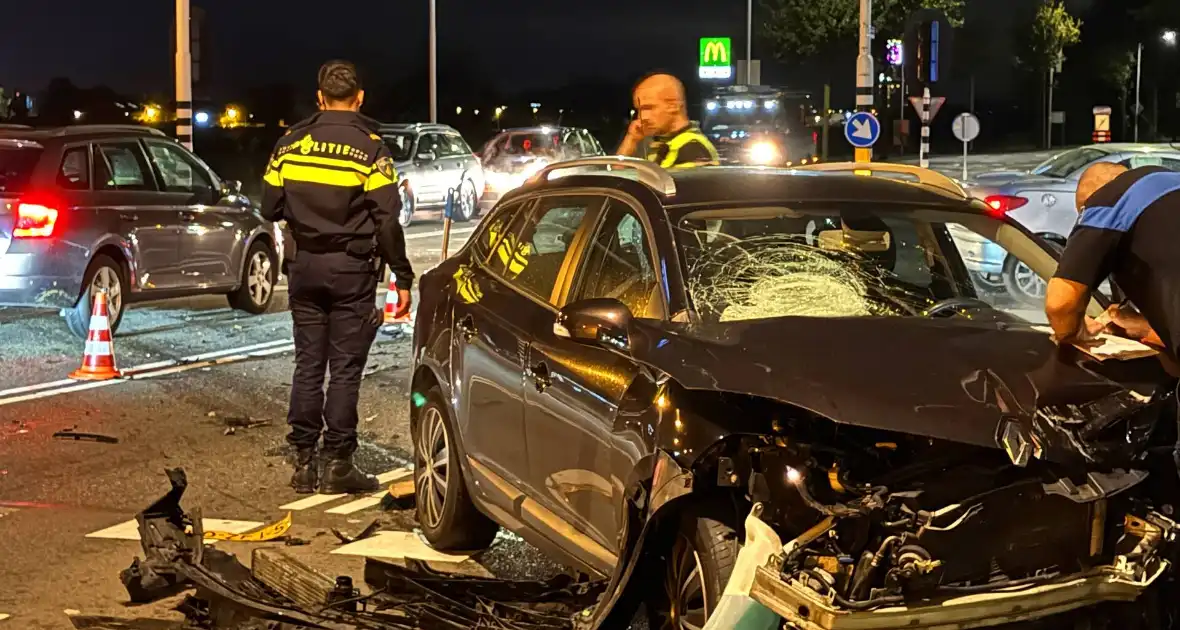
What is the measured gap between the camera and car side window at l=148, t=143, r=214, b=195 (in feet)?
42.1

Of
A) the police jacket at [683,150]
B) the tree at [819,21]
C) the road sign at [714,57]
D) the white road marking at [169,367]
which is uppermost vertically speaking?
the tree at [819,21]

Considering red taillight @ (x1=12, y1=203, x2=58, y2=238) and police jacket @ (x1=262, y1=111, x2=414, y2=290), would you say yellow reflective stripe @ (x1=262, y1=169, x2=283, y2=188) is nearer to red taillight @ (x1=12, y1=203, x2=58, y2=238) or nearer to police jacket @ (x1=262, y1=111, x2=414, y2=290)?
police jacket @ (x1=262, y1=111, x2=414, y2=290)

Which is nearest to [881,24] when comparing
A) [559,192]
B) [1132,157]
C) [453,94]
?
[1132,157]

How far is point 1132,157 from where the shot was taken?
15.6 metres

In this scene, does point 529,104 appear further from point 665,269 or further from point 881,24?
point 665,269

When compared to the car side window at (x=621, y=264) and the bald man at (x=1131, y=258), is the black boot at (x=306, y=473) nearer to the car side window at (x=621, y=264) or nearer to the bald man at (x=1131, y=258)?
the car side window at (x=621, y=264)

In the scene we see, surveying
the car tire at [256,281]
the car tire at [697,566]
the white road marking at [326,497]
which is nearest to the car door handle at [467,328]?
the white road marking at [326,497]

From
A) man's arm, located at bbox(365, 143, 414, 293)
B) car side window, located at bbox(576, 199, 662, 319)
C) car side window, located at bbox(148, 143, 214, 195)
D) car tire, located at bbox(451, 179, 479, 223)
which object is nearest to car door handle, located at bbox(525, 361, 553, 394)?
car side window, located at bbox(576, 199, 662, 319)

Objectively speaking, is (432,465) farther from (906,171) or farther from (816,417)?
(816,417)

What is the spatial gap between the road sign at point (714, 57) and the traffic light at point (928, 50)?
25624 millimetres

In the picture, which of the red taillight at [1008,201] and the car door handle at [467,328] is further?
the red taillight at [1008,201]

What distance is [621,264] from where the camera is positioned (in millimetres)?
4992

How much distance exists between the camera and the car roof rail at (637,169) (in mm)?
5047

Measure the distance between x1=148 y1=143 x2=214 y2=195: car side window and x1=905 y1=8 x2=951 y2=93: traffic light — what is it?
10.8 meters
